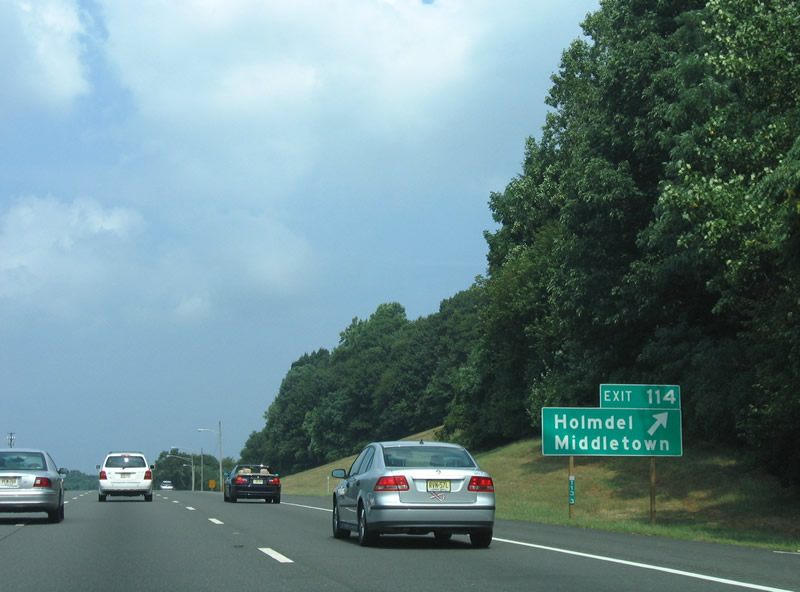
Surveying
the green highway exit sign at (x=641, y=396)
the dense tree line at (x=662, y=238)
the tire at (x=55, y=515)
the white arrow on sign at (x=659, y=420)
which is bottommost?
the tire at (x=55, y=515)

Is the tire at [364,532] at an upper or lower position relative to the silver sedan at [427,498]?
lower

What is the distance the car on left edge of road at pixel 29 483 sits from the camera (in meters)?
20.6

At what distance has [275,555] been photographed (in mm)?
13750

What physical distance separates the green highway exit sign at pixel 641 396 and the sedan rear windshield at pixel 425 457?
1104cm

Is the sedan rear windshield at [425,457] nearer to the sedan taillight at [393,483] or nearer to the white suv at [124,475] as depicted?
the sedan taillight at [393,483]

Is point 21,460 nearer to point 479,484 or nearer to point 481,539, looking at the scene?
point 481,539

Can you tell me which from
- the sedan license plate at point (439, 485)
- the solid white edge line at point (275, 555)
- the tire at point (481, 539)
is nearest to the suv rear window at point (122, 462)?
the solid white edge line at point (275, 555)

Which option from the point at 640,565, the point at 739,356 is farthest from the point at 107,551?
the point at 739,356

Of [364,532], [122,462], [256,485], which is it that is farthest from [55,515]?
[122,462]

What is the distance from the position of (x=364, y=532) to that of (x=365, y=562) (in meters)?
2.21

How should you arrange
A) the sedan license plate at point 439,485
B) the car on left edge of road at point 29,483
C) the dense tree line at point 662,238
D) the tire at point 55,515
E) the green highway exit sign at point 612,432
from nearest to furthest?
the sedan license plate at point 439,485
the car on left edge of road at point 29,483
the dense tree line at point 662,238
the tire at point 55,515
the green highway exit sign at point 612,432

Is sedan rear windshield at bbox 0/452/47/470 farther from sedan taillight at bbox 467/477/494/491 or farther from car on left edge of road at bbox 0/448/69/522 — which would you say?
sedan taillight at bbox 467/477/494/491

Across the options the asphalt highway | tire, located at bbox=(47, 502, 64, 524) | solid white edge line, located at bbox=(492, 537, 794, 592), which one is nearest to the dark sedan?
tire, located at bbox=(47, 502, 64, 524)

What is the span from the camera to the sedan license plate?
14.2 m
